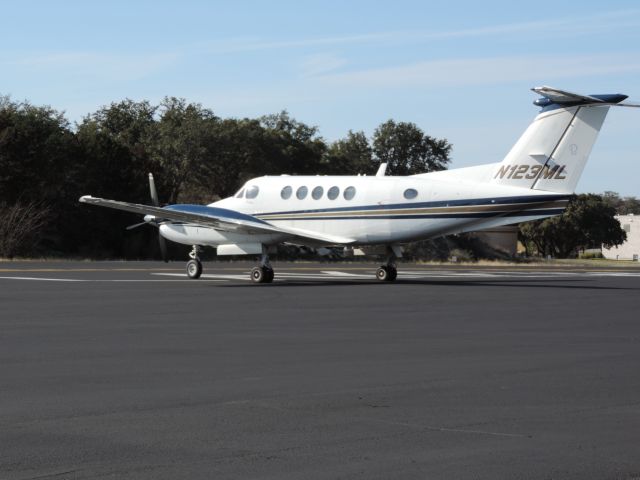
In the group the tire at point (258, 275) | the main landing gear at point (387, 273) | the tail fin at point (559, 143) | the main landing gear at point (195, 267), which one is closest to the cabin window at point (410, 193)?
the tail fin at point (559, 143)

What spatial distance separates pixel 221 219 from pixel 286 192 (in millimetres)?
2927

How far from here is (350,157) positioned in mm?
130625

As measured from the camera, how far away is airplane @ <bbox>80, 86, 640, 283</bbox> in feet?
102

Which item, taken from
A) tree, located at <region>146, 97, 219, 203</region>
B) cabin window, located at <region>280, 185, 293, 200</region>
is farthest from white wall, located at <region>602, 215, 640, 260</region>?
cabin window, located at <region>280, 185, 293, 200</region>

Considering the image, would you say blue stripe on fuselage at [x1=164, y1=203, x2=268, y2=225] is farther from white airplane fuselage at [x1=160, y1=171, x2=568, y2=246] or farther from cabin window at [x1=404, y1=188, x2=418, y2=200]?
cabin window at [x1=404, y1=188, x2=418, y2=200]

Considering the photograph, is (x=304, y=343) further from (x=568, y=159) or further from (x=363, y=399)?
(x=568, y=159)

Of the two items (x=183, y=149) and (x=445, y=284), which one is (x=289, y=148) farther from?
(x=445, y=284)

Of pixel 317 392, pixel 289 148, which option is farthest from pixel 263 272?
pixel 289 148

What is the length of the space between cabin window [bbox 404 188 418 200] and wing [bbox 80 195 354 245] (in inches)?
96.6

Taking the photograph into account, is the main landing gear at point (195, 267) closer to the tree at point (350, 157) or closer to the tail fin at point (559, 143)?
the tail fin at point (559, 143)

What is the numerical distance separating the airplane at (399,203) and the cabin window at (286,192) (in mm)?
35

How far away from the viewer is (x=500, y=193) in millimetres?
31250

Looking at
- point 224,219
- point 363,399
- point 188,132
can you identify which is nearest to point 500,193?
point 224,219

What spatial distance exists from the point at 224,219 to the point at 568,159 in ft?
36.7
